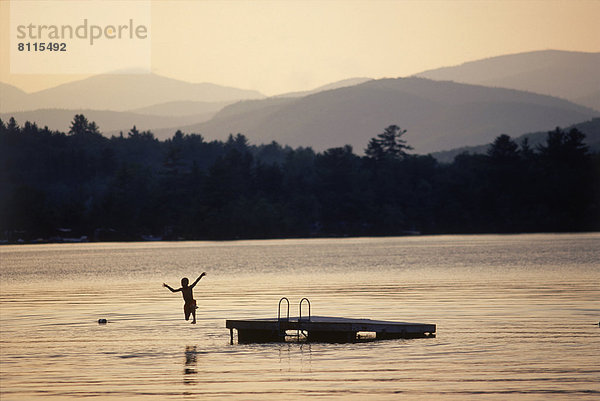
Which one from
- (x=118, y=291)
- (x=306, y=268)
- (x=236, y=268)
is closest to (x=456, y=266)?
(x=306, y=268)

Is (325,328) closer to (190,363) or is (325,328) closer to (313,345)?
(313,345)

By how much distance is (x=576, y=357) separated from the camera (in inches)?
1426

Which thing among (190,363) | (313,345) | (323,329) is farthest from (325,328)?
(190,363)

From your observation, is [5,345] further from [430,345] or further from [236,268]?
[236,268]

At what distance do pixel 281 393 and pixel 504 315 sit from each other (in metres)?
23.1

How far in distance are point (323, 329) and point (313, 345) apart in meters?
0.80

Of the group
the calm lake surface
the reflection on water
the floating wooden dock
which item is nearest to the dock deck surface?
the floating wooden dock

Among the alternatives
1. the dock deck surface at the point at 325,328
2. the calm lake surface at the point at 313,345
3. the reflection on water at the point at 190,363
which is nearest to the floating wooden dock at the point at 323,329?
the dock deck surface at the point at 325,328

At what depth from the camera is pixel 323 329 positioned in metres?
42.2

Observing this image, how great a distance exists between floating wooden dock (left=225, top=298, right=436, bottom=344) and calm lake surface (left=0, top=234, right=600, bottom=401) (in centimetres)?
68

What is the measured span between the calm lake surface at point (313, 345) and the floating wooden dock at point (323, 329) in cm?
68

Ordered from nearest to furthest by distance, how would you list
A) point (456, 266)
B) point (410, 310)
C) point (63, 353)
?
1. point (63, 353)
2. point (410, 310)
3. point (456, 266)

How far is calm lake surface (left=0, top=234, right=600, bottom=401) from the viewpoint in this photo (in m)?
31.5

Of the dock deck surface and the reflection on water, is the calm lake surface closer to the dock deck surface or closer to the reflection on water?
the reflection on water
